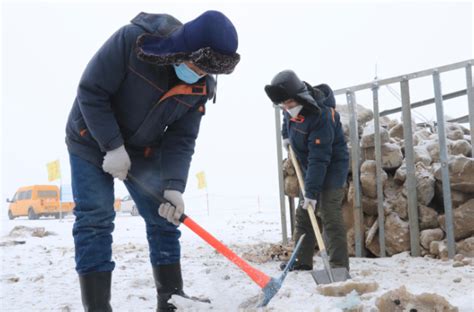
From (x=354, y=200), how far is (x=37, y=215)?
15.3m

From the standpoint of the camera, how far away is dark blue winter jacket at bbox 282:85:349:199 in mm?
3529

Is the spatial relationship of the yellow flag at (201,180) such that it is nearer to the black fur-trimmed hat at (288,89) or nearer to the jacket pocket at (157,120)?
the black fur-trimmed hat at (288,89)

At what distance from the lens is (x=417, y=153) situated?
15.2 ft

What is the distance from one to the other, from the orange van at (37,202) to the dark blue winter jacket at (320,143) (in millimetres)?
15174

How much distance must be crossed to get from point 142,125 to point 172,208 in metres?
0.46

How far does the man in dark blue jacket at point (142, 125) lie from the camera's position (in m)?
1.95

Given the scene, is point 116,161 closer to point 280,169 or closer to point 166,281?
point 166,281

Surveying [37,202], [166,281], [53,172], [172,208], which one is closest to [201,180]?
[53,172]

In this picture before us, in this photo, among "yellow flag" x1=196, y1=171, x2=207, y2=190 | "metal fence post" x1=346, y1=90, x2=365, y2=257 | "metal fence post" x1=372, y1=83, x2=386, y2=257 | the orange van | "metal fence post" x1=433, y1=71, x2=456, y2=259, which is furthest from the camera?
"yellow flag" x1=196, y1=171, x2=207, y2=190

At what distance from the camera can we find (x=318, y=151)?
11.6 ft

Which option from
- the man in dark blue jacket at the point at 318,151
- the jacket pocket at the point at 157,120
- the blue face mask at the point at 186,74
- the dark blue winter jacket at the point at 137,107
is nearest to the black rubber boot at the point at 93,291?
the dark blue winter jacket at the point at 137,107

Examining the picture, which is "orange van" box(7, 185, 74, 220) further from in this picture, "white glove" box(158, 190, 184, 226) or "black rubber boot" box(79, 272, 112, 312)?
"black rubber boot" box(79, 272, 112, 312)

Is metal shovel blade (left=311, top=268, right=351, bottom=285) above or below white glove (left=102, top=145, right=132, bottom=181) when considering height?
below

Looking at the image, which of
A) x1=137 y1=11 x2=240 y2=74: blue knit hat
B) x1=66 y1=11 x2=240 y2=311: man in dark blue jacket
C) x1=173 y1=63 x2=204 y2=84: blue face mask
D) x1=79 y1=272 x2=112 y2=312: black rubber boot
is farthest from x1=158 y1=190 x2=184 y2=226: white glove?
x1=137 y1=11 x2=240 y2=74: blue knit hat
